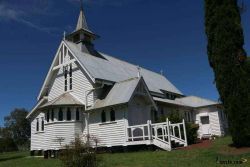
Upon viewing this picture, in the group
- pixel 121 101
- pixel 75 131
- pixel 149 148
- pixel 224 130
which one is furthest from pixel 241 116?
pixel 224 130

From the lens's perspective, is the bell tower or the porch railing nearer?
the porch railing

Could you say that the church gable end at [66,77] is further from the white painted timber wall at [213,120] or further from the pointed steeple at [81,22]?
the white painted timber wall at [213,120]

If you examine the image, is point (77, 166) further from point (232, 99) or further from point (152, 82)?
point (152, 82)

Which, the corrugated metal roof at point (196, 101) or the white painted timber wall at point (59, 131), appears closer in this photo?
the white painted timber wall at point (59, 131)

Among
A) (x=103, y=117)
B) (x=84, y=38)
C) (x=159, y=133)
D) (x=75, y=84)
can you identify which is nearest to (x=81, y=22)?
(x=84, y=38)

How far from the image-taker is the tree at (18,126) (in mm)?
90438

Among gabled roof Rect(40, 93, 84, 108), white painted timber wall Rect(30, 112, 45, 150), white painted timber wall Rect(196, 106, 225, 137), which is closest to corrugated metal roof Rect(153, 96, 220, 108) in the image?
white painted timber wall Rect(196, 106, 225, 137)

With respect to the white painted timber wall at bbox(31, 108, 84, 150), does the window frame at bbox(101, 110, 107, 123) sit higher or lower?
higher

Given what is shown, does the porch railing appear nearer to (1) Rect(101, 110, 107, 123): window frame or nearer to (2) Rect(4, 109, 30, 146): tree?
(1) Rect(101, 110, 107, 123): window frame

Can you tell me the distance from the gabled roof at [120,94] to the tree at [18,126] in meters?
70.4

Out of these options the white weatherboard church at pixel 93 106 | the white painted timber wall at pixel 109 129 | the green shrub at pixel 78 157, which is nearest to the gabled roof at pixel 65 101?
the white weatherboard church at pixel 93 106

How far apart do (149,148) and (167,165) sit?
9.50 m

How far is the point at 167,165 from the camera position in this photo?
13742 mm

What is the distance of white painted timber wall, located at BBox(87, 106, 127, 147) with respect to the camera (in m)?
24.6
